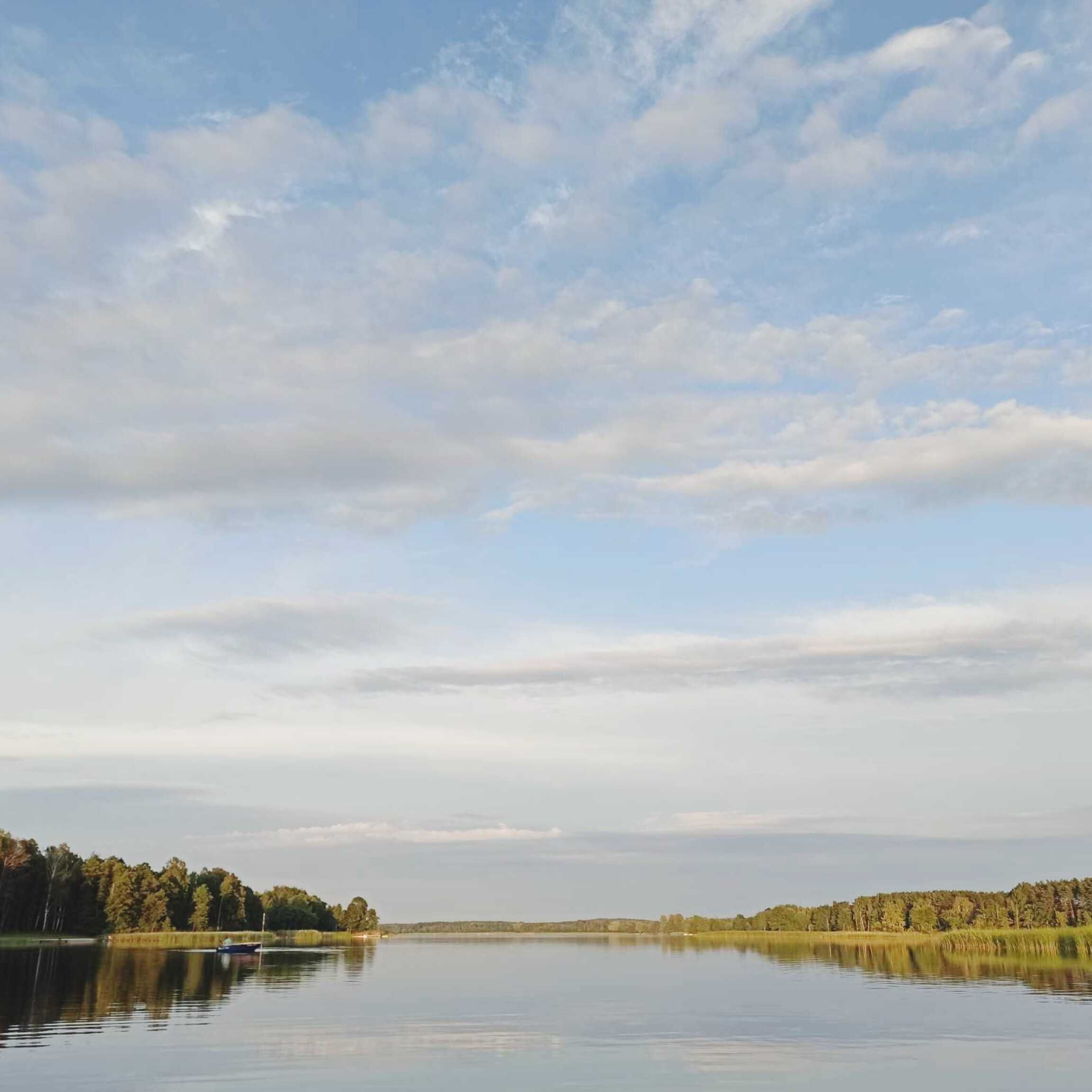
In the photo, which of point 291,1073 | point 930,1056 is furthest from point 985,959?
point 291,1073

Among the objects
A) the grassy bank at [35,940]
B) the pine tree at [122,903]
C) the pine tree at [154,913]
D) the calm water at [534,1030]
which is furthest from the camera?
the pine tree at [154,913]

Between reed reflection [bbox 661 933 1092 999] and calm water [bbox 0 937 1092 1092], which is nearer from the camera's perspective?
calm water [bbox 0 937 1092 1092]

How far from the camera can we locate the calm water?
3278 cm

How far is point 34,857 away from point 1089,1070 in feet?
500

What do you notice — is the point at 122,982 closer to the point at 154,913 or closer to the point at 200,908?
the point at 154,913

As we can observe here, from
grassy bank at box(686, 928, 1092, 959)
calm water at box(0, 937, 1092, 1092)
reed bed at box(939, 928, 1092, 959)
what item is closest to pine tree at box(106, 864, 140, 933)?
calm water at box(0, 937, 1092, 1092)

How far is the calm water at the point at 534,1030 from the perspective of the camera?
108 feet

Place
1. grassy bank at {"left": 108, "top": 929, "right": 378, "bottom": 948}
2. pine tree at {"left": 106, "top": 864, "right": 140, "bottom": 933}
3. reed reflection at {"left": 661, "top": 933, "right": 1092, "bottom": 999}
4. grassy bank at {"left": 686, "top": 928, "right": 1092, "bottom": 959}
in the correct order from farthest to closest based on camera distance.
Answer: pine tree at {"left": 106, "top": 864, "right": 140, "bottom": 933}, grassy bank at {"left": 108, "top": 929, "right": 378, "bottom": 948}, grassy bank at {"left": 686, "top": 928, "right": 1092, "bottom": 959}, reed reflection at {"left": 661, "top": 933, "right": 1092, "bottom": 999}

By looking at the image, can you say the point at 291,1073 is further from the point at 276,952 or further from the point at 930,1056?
the point at 276,952

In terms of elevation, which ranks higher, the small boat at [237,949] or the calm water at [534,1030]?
the calm water at [534,1030]

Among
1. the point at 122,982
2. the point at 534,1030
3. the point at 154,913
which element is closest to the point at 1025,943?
the point at 534,1030

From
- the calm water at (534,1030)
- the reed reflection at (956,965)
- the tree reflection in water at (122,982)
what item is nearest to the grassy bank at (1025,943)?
the reed reflection at (956,965)

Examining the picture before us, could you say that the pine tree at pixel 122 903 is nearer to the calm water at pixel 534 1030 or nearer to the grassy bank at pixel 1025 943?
the calm water at pixel 534 1030

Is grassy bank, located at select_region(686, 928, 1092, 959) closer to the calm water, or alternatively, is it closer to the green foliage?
the calm water
